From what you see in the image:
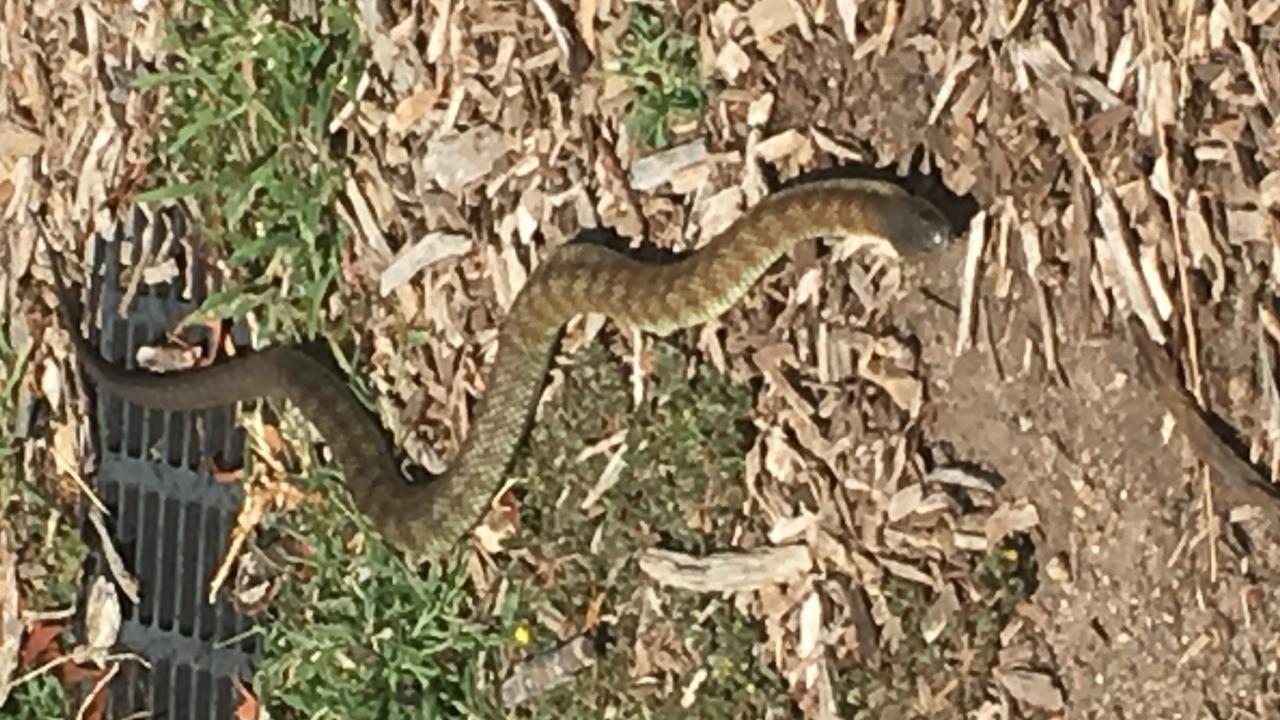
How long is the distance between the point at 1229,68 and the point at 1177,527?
1070 mm

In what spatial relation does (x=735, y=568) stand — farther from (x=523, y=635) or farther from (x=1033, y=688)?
(x=1033, y=688)

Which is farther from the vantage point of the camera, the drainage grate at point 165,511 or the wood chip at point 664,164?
the drainage grate at point 165,511

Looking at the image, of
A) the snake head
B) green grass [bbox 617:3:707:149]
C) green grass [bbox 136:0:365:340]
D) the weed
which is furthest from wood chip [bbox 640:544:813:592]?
green grass [bbox 136:0:365:340]

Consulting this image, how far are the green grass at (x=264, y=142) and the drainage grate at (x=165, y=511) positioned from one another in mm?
224

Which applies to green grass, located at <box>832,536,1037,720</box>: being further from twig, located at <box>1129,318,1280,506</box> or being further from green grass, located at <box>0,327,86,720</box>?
green grass, located at <box>0,327,86,720</box>

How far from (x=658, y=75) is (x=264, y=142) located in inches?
50.0

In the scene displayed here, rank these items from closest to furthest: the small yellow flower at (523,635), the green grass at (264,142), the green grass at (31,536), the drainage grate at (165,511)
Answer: the small yellow flower at (523,635)
the green grass at (264,142)
the drainage grate at (165,511)
the green grass at (31,536)

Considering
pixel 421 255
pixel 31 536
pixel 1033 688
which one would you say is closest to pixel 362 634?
pixel 421 255

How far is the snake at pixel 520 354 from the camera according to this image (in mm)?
4426

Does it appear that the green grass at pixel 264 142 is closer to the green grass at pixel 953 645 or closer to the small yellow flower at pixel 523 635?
the small yellow flower at pixel 523 635

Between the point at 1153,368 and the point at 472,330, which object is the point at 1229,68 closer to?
the point at 1153,368

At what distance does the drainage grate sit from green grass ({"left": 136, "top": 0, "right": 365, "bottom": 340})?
224mm

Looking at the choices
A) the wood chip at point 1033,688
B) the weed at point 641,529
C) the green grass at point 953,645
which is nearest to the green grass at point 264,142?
the weed at point 641,529

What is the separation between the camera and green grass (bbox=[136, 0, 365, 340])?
204 inches
